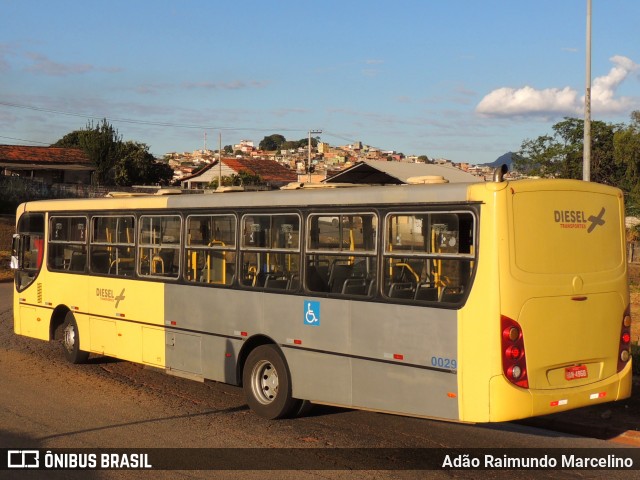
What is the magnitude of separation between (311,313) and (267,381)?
1.30 m

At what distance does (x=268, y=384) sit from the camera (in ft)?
36.0

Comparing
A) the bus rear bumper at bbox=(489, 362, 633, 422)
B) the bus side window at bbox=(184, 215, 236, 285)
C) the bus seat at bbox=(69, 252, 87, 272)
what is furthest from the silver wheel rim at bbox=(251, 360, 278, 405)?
the bus seat at bbox=(69, 252, 87, 272)

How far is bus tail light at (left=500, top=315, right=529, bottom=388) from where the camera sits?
8.24 meters

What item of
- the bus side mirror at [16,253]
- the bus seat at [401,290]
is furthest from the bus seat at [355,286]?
the bus side mirror at [16,253]

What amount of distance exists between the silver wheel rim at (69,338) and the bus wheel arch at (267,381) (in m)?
4.83

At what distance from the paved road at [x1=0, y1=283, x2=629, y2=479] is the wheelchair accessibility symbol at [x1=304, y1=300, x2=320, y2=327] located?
1.27m

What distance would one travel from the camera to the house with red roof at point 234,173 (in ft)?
350

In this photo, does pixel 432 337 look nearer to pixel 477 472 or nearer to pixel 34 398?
pixel 477 472

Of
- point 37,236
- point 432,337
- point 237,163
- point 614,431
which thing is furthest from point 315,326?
point 237,163

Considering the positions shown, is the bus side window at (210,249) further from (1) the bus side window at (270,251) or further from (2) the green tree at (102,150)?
(2) the green tree at (102,150)

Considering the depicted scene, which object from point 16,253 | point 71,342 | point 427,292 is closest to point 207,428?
point 427,292

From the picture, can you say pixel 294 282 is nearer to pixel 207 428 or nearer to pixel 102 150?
pixel 207 428

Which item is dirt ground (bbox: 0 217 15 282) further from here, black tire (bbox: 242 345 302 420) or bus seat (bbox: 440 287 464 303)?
bus seat (bbox: 440 287 464 303)

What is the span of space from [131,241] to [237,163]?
327ft
